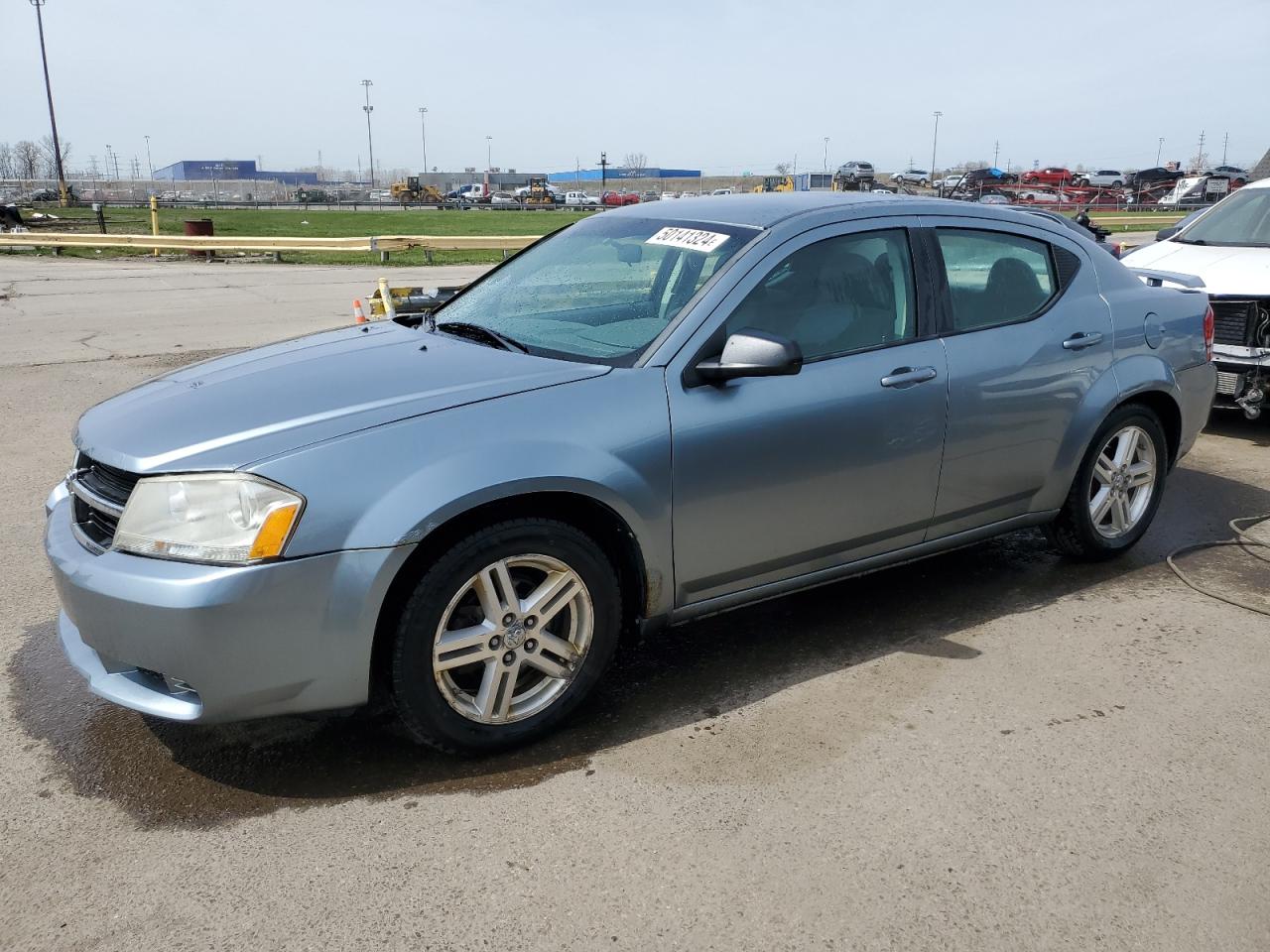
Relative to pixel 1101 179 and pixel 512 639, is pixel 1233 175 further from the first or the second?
pixel 512 639

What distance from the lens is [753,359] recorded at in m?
3.27

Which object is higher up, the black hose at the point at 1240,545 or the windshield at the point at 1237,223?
the windshield at the point at 1237,223

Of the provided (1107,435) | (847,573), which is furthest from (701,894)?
(1107,435)

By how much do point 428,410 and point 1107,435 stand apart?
10.3 ft

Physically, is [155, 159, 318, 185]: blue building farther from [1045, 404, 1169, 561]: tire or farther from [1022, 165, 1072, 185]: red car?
[1045, 404, 1169, 561]: tire

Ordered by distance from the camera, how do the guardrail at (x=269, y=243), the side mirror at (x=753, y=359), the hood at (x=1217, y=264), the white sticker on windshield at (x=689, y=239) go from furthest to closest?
the guardrail at (x=269, y=243) → the hood at (x=1217, y=264) → the white sticker on windshield at (x=689, y=239) → the side mirror at (x=753, y=359)

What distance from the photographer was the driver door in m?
3.40

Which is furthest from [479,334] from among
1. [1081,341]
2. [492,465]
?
[1081,341]

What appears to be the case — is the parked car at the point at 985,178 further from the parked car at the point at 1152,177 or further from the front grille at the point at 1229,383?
the front grille at the point at 1229,383

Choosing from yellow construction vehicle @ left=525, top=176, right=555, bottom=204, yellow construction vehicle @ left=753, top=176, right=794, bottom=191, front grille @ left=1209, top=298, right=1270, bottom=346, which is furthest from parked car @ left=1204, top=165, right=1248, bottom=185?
yellow construction vehicle @ left=525, top=176, right=555, bottom=204

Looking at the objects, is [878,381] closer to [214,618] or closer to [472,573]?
[472,573]

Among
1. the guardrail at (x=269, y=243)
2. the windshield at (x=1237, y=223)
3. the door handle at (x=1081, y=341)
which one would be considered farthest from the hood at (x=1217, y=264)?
the guardrail at (x=269, y=243)

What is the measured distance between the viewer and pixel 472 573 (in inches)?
117

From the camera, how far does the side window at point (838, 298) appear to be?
3650 millimetres
